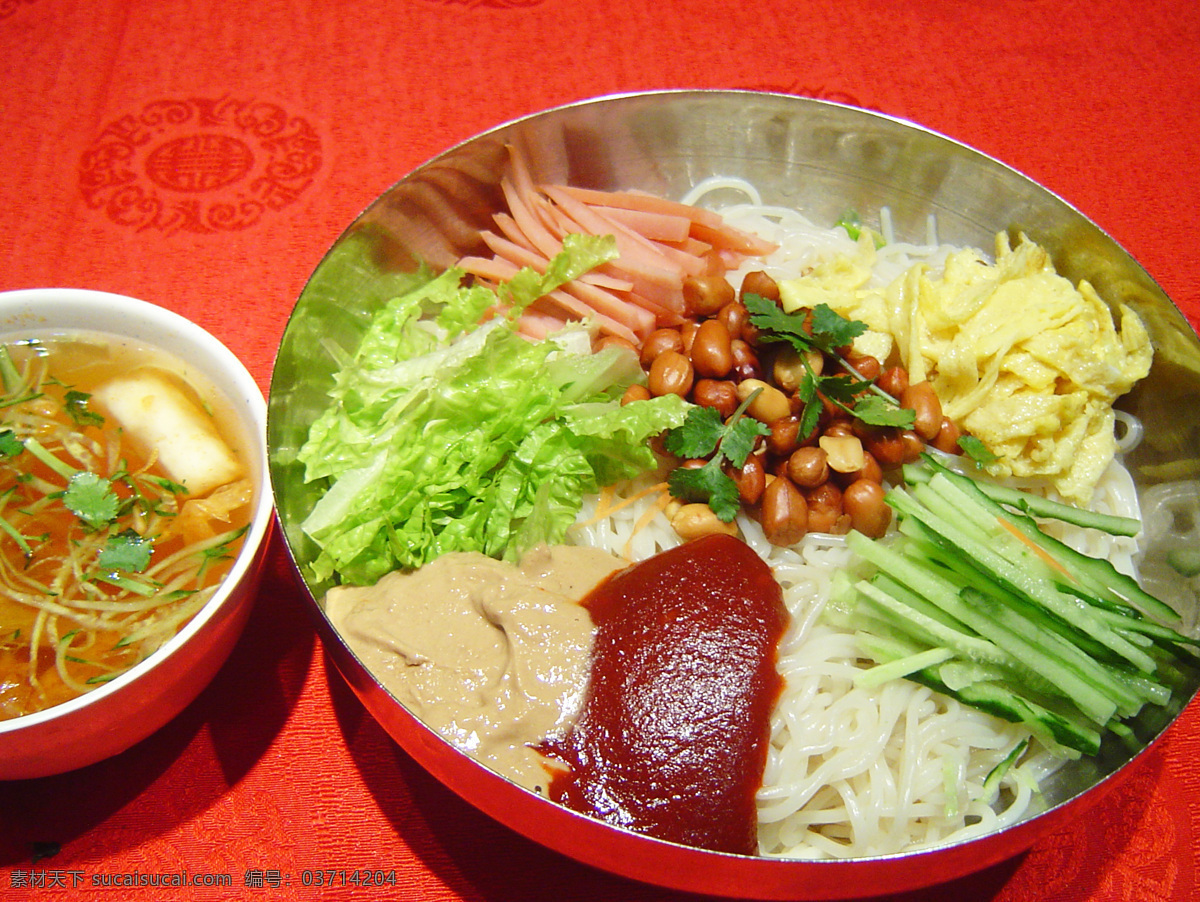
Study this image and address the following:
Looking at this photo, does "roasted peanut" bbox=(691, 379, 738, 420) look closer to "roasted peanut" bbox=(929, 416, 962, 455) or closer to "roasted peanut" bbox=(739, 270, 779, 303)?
"roasted peanut" bbox=(739, 270, 779, 303)

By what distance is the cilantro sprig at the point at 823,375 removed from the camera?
2268 millimetres

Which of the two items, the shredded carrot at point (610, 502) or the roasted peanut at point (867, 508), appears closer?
the roasted peanut at point (867, 508)

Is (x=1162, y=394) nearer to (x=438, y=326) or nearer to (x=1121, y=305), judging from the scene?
(x=1121, y=305)

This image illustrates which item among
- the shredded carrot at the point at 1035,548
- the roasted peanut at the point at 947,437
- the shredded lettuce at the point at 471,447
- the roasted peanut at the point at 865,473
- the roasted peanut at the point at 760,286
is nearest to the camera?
the shredded carrot at the point at 1035,548

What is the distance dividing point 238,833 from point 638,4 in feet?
11.7

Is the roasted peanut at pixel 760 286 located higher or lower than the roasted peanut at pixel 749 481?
higher

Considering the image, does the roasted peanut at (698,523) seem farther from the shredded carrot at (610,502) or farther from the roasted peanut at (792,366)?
the roasted peanut at (792,366)

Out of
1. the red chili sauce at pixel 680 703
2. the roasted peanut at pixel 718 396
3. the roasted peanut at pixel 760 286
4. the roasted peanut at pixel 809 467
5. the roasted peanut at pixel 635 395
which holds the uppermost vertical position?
the roasted peanut at pixel 760 286

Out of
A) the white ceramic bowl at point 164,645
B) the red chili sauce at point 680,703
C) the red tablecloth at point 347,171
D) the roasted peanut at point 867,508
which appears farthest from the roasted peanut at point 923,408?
the white ceramic bowl at point 164,645

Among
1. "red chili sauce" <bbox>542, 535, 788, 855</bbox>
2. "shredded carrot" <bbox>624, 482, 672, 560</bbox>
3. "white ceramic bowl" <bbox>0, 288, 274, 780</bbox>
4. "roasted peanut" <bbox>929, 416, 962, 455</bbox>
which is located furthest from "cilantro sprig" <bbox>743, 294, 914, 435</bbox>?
"white ceramic bowl" <bbox>0, 288, 274, 780</bbox>

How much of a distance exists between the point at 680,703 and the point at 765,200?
6.69 ft

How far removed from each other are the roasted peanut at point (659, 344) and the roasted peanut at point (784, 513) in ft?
1.66

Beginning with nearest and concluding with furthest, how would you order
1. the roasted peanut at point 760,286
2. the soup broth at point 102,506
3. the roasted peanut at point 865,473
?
the soup broth at point 102,506
the roasted peanut at point 865,473
the roasted peanut at point 760,286

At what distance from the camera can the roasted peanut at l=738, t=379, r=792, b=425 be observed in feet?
7.59
